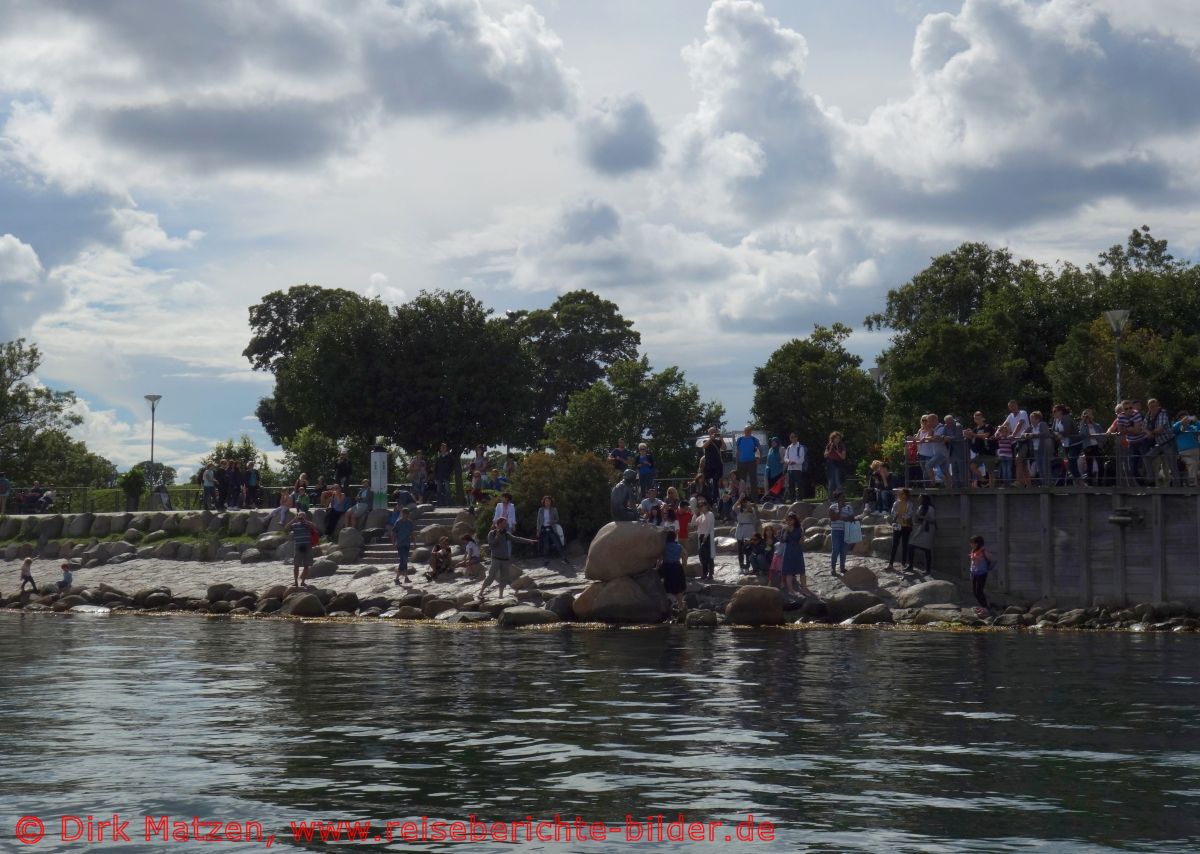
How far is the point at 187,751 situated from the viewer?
13.7 meters

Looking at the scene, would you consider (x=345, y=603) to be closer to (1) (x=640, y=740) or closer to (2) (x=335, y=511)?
(2) (x=335, y=511)

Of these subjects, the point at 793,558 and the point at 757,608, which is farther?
the point at 793,558

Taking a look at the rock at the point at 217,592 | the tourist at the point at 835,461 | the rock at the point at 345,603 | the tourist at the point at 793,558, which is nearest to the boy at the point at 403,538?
the rock at the point at 345,603

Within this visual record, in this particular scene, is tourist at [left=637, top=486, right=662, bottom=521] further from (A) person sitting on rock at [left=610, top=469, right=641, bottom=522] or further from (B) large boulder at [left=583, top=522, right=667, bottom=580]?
(B) large boulder at [left=583, top=522, right=667, bottom=580]

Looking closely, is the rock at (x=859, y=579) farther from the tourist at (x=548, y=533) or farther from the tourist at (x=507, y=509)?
the tourist at (x=507, y=509)

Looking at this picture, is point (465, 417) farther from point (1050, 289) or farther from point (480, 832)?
point (480, 832)

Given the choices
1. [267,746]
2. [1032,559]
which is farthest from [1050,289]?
[267,746]

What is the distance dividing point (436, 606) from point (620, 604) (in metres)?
4.79

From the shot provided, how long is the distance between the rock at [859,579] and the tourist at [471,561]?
8959 mm

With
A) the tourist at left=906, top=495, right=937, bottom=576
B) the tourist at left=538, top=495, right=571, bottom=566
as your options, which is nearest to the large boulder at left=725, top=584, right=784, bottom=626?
the tourist at left=906, top=495, right=937, bottom=576

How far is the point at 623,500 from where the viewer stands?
34000 millimetres

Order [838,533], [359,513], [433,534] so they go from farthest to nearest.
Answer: [359,513]
[433,534]
[838,533]

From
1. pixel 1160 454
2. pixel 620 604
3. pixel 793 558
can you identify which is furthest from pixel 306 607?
pixel 1160 454

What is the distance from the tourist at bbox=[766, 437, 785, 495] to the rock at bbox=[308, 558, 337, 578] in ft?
37.3
